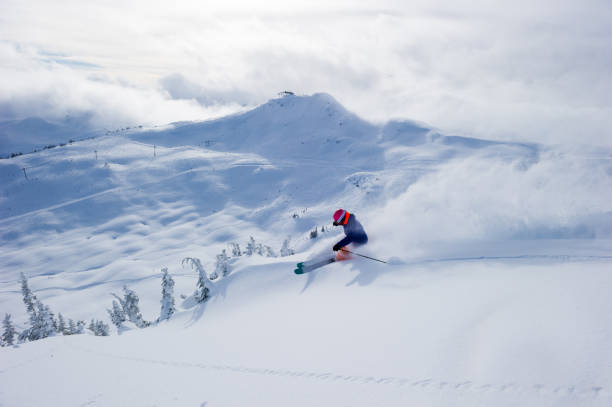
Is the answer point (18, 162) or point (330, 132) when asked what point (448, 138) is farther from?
point (18, 162)

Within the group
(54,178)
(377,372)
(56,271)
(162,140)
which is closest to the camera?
(377,372)

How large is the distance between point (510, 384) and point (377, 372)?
1.57m

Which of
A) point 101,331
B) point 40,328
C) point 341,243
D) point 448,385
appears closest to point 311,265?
point 341,243

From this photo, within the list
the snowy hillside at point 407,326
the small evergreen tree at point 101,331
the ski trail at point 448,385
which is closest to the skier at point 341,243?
the snowy hillside at point 407,326

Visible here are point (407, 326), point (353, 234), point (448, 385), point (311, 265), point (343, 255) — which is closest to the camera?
point (448, 385)

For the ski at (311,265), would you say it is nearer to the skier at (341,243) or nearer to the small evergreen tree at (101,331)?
the skier at (341,243)

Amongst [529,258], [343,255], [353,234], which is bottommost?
[343,255]

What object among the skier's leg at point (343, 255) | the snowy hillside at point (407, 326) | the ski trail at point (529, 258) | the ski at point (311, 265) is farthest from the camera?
the ski at point (311, 265)

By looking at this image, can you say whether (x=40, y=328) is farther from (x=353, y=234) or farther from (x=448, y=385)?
(x=448, y=385)

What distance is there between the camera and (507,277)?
6367 millimetres

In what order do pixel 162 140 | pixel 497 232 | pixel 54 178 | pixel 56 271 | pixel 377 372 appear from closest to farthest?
1. pixel 377 372
2. pixel 497 232
3. pixel 56 271
4. pixel 54 178
5. pixel 162 140

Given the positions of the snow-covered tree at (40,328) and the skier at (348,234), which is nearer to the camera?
the skier at (348,234)

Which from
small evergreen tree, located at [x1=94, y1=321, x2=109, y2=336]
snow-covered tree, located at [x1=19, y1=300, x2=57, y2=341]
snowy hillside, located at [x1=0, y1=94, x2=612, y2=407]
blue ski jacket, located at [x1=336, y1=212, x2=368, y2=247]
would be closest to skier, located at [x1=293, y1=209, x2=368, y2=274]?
blue ski jacket, located at [x1=336, y1=212, x2=368, y2=247]

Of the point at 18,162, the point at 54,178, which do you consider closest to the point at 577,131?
the point at 54,178
